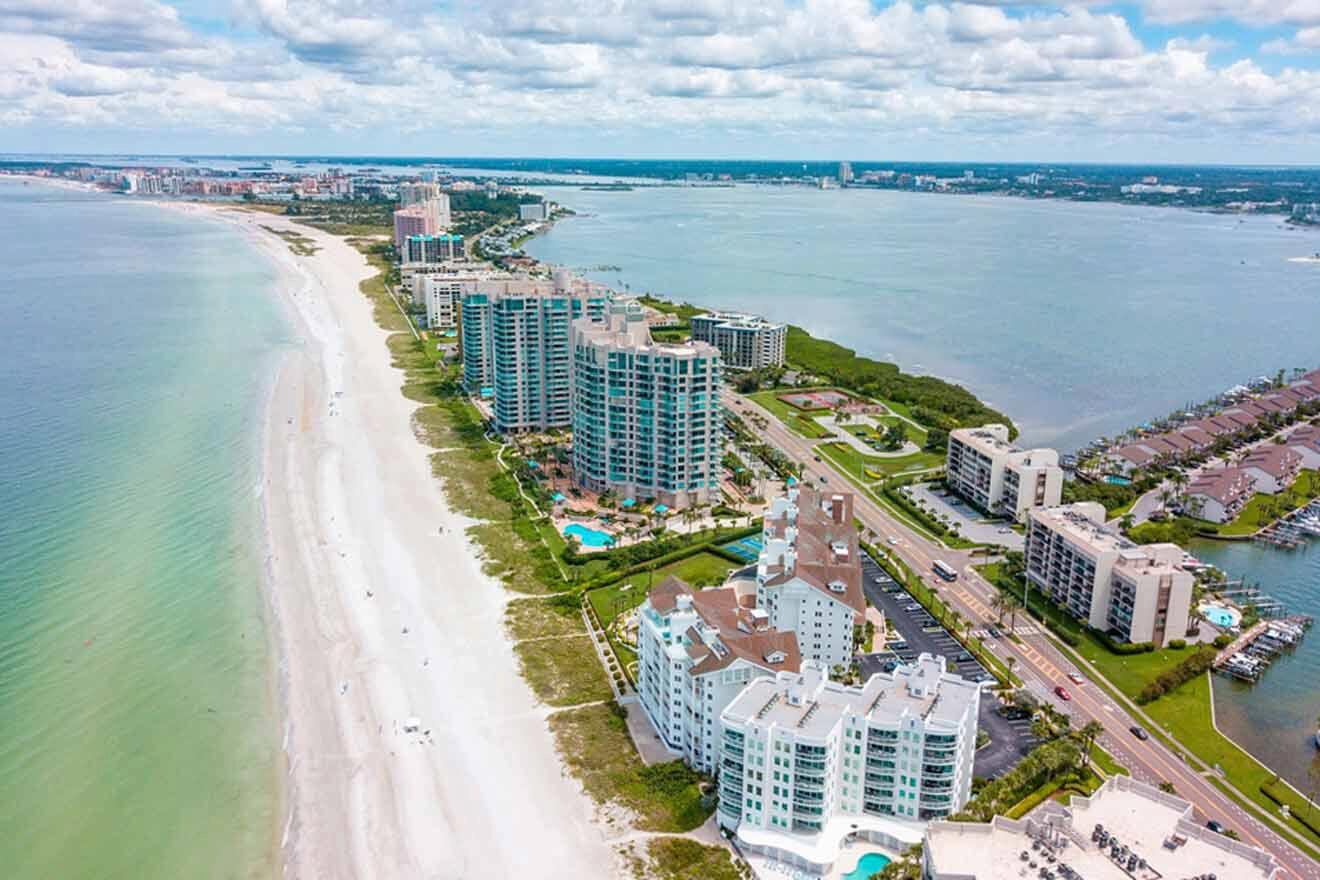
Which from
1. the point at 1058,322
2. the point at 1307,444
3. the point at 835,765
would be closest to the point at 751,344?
the point at 1307,444

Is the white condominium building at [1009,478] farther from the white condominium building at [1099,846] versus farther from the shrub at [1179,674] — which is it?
the white condominium building at [1099,846]

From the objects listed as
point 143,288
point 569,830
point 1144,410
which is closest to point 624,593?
point 569,830

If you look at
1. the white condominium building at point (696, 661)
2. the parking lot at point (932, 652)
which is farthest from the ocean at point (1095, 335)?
the white condominium building at point (696, 661)

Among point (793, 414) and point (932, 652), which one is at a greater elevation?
point (793, 414)

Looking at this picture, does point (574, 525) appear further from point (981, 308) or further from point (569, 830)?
point (981, 308)

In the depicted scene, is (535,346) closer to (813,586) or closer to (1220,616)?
(813,586)
